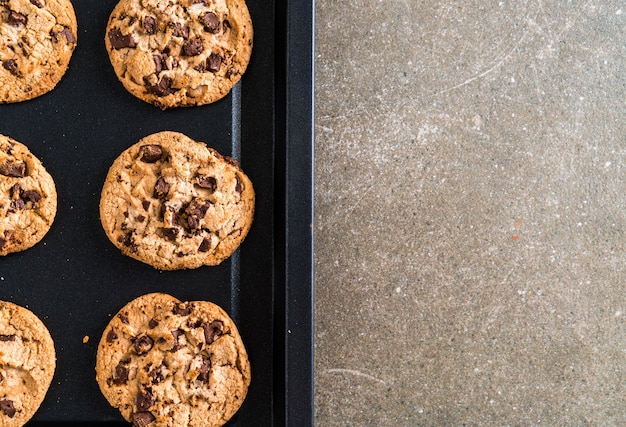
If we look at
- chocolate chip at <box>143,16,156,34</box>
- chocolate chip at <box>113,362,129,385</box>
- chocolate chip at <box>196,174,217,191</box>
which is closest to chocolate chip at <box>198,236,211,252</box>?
chocolate chip at <box>196,174,217,191</box>

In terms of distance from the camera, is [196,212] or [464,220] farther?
[464,220]

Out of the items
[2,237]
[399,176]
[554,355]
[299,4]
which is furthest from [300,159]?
[554,355]

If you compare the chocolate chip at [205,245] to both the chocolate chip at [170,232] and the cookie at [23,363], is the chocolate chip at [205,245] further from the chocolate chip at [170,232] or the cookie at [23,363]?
the cookie at [23,363]

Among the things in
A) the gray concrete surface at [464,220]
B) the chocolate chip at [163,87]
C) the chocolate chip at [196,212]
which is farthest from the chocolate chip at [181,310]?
the chocolate chip at [163,87]

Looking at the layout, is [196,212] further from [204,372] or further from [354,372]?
[354,372]

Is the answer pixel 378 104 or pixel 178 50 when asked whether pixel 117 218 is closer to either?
pixel 178 50

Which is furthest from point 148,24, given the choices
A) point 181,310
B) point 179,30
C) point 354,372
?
point 354,372

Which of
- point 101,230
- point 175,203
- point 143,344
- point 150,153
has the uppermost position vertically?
point 150,153
